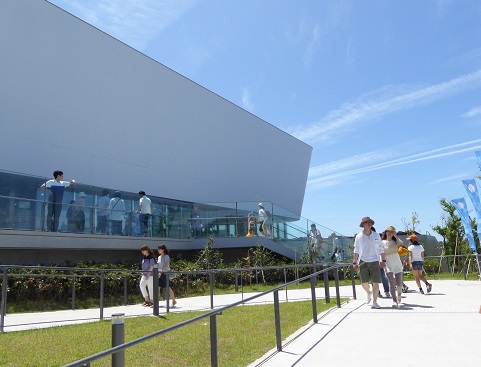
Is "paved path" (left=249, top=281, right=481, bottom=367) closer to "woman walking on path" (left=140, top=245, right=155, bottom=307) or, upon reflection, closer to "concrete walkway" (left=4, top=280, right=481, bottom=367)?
"concrete walkway" (left=4, top=280, right=481, bottom=367)

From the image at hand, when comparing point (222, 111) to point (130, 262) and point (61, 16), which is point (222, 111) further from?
point (130, 262)

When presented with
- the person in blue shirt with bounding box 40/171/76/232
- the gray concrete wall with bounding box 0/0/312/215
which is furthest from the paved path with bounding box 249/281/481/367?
the gray concrete wall with bounding box 0/0/312/215

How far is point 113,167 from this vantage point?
62.4 feet

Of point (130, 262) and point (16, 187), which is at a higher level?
point (16, 187)

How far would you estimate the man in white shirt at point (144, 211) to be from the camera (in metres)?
15.8

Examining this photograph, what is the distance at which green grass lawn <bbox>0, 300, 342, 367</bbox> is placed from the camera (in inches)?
155

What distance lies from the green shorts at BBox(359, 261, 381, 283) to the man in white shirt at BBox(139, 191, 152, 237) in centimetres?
984

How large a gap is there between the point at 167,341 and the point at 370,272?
206 inches

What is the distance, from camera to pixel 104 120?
61.7 ft

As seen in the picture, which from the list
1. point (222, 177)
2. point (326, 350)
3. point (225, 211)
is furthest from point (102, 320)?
point (222, 177)

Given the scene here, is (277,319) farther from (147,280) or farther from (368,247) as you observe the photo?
(147,280)

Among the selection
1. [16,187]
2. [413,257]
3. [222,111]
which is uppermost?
[222,111]

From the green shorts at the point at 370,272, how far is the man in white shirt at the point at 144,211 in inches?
387

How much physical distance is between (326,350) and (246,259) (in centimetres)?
1243
